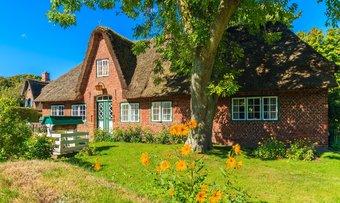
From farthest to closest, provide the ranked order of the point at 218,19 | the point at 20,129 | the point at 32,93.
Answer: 1. the point at 32,93
2. the point at 218,19
3. the point at 20,129

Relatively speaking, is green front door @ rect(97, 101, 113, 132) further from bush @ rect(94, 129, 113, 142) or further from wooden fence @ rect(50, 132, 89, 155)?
wooden fence @ rect(50, 132, 89, 155)

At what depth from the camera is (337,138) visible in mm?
15312

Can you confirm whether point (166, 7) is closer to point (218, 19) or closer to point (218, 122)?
point (218, 19)

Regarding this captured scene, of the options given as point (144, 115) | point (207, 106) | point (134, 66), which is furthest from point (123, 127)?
point (207, 106)

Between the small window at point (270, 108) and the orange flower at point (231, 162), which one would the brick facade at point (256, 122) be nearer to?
the small window at point (270, 108)

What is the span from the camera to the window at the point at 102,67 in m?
20.4

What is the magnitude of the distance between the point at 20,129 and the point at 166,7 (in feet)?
24.2

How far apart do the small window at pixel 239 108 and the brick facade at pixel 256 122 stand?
0.89 ft

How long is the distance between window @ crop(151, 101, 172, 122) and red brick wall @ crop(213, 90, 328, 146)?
353 centimetres

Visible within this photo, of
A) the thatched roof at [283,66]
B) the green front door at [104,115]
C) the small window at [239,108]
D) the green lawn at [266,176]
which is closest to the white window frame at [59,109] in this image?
the green front door at [104,115]

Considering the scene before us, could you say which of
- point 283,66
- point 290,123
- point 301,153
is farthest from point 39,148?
point 283,66

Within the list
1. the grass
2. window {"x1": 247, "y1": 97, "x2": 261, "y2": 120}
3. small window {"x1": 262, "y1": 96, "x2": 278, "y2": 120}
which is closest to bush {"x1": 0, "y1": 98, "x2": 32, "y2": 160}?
the grass

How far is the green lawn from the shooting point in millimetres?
6871

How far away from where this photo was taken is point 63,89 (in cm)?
2294
